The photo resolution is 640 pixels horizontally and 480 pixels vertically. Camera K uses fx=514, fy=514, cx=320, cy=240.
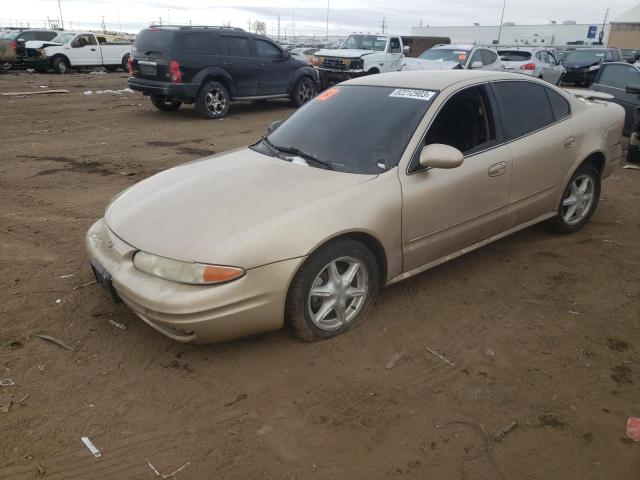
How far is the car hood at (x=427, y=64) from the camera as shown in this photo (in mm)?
14531

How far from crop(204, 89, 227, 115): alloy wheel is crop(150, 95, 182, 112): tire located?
1320 millimetres

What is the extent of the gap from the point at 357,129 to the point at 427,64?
12.7 metres

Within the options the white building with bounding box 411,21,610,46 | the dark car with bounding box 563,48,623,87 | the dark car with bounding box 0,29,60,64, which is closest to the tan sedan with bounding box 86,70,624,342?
the dark car with bounding box 563,48,623,87

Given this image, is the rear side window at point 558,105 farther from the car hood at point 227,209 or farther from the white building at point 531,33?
the white building at point 531,33

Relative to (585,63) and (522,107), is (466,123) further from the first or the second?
(585,63)

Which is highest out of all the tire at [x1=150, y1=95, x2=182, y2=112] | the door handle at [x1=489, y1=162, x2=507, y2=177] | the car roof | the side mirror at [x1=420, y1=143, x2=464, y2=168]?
the car roof

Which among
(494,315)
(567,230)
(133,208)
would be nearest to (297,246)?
(133,208)

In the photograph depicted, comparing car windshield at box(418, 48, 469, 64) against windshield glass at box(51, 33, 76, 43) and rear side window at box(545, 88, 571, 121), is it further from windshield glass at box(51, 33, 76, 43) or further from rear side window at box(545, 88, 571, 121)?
windshield glass at box(51, 33, 76, 43)

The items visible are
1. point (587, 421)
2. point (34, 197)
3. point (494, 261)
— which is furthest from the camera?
point (34, 197)

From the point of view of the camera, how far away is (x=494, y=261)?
14.7 feet

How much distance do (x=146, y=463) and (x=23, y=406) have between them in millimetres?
846

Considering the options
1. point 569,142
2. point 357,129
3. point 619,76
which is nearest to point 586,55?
point 619,76

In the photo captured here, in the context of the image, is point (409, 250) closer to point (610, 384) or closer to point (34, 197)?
point (610, 384)

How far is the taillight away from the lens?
10.8 metres
